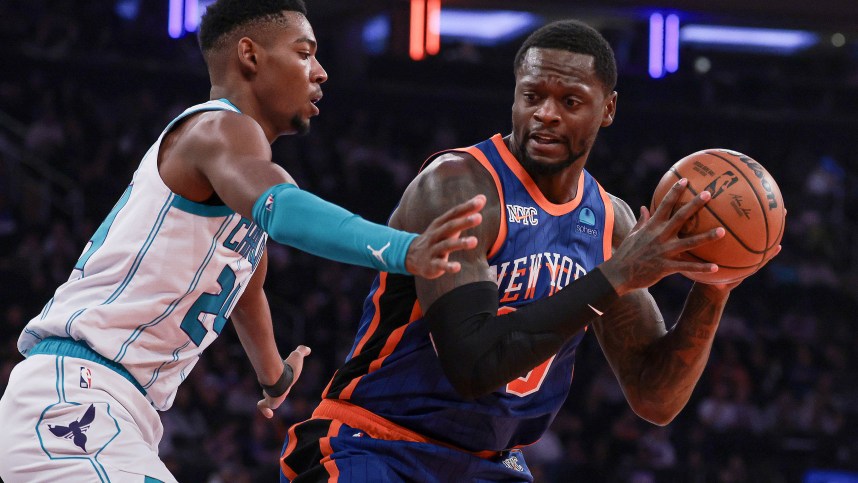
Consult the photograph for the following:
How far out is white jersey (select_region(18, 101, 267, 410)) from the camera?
2.94 metres

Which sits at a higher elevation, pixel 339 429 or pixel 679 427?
pixel 339 429

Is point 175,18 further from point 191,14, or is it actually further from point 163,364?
point 163,364

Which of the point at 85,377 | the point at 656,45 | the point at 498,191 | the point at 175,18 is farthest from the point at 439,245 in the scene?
the point at 656,45

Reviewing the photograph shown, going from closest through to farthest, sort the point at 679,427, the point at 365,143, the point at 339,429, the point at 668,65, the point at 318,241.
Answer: the point at 318,241, the point at 339,429, the point at 679,427, the point at 668,65, the point at 365,143

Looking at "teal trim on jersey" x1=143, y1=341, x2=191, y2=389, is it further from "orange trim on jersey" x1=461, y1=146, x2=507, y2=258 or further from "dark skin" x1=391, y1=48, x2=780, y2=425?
"orange trim on jersey" x1=461, y1=146, x2=507, y2=258

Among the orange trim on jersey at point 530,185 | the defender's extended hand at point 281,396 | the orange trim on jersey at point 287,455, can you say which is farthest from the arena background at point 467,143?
the orange trim on jersey at point 530,185

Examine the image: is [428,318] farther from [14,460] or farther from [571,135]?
[14,460]

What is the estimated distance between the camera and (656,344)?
370 cm

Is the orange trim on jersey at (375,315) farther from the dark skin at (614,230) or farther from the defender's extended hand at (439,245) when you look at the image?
the defender's extended hand at (439,245)

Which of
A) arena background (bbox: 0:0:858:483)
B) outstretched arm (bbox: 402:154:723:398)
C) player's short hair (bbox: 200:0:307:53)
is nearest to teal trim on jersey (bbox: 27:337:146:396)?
outstretched arm (bbox: 402:154:723:398)

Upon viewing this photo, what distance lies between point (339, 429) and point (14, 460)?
39.7 inches

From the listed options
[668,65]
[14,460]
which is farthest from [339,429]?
[668,65]

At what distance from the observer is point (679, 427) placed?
1124cm

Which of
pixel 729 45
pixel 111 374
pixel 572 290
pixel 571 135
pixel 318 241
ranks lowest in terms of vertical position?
pixel 111 374
